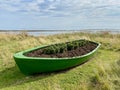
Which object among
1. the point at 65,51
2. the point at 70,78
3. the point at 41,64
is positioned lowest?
the point at 70,78

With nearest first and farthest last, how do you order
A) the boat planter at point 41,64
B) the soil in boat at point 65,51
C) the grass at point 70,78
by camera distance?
the grass at point 70,78
the boat planter at point 41,64
the soil in boat at point 65,51

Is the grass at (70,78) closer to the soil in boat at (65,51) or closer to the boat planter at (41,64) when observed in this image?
the boat planter at (41,64)

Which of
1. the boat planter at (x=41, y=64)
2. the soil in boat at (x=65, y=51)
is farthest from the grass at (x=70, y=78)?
the soil in boat at (x=65, y=51)

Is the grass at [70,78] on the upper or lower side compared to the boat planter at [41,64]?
lower

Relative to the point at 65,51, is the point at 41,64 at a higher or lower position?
lower

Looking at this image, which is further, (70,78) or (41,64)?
(70,78)

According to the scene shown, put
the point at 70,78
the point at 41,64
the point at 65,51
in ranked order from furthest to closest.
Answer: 1. the point at 65,51
2. the point at 70,78
3. the point at 41,64

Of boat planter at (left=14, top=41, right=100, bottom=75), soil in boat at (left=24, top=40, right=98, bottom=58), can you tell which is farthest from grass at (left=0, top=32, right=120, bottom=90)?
soil in boat at (left=24, top=40, right=98, bottom=58)

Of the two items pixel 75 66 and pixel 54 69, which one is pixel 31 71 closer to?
pixel 54 69

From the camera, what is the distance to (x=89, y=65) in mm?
8289

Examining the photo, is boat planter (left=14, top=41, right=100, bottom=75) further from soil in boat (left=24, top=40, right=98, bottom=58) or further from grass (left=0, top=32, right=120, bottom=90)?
soil in boat (left=24, top=40, right=98, bottom=58)

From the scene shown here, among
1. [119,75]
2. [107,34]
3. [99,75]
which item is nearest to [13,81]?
[99,75]

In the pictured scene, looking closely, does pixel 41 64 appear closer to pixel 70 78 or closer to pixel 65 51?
pixel 70 78

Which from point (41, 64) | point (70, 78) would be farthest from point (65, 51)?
point (41, 64)
